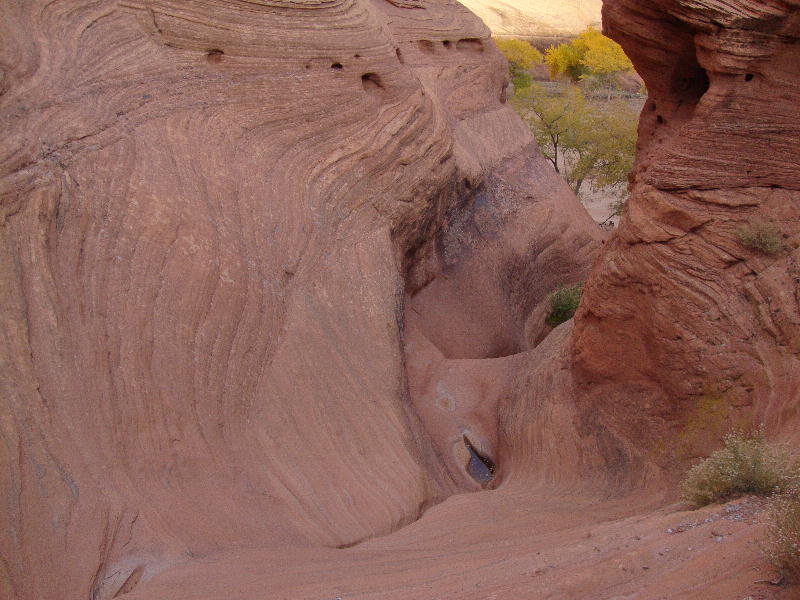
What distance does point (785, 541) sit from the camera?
11.0 ft

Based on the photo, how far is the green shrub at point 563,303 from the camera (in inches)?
554

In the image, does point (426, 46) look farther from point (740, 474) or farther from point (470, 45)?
point (740, 474)

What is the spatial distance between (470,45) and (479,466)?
34.9 ft

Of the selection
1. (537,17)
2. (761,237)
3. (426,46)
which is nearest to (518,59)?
(537,17)

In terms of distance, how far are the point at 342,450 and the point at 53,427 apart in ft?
9.64

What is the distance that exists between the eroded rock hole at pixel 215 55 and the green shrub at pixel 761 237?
707cm

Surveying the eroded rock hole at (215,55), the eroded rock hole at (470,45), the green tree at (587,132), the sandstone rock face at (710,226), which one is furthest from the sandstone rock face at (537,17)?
the sandstone rock face at (710,226)

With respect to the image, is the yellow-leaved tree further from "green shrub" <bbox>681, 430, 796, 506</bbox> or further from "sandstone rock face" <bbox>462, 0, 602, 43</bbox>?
"green shrub" <bbox>681, 430, 796, 506</bbox>

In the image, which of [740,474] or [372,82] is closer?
[740,474]

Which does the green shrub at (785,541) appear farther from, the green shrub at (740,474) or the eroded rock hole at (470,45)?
the eroded rock hole at (470,45)

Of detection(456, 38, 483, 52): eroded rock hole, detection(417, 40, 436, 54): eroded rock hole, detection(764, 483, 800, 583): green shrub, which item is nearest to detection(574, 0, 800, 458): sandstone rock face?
detection(764, 483, 800, 583): green shrub

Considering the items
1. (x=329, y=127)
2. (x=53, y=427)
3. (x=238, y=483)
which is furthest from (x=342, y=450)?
(x=329, y=127)

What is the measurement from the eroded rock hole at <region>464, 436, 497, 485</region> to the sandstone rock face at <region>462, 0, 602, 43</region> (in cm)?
3745

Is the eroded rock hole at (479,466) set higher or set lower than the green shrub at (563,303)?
higher
